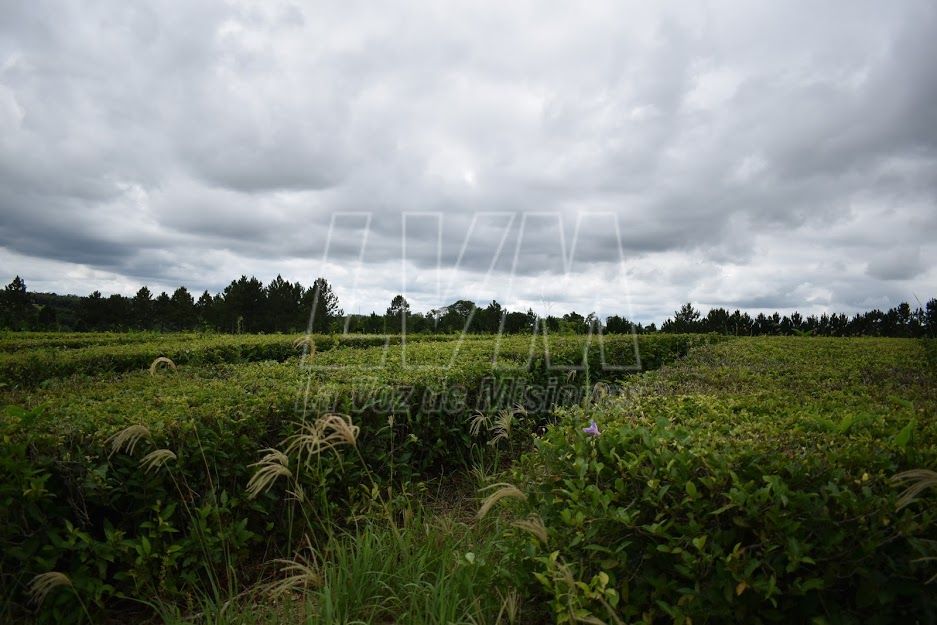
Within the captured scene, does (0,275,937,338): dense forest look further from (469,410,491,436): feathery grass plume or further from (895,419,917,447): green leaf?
(895,419,917,447): green leaf

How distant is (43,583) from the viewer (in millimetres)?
2707

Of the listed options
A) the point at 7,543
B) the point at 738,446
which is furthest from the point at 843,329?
the point at 7,543

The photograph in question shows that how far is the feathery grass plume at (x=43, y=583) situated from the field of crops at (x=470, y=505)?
Answer: 0.14 ft

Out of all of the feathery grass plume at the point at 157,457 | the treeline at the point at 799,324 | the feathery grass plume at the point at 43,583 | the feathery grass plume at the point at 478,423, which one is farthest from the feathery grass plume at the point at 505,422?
the treeline at the point at 799,324

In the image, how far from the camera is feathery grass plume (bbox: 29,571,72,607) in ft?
8.27

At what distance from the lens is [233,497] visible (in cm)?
373

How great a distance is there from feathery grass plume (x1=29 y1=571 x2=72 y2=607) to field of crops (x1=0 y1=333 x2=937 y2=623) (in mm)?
44

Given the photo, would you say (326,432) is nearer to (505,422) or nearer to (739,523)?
(505,422)

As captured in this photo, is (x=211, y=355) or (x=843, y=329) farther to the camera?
(x=843, y=329)

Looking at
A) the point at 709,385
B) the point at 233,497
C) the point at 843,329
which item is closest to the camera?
the point at 233,497

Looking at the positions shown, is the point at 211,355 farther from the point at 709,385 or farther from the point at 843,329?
the point at 843,329

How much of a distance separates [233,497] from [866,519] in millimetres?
3697

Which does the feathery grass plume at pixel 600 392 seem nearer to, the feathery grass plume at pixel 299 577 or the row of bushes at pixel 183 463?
the row of bushes at pixel 183 463

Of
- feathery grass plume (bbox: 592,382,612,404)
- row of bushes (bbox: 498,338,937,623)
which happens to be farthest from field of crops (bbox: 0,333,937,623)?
feathery grass plume (bbox: 592,382,612,404)
